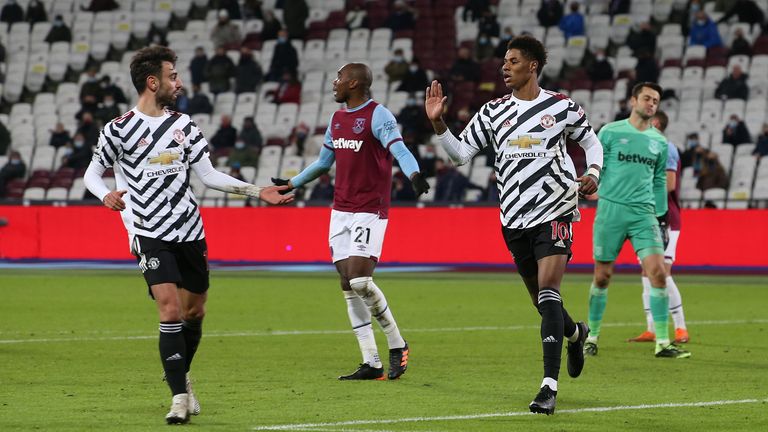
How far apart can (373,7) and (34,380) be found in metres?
25.1

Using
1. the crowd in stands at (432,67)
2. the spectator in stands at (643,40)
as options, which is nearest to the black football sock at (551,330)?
the crowd in stands at (432,67)

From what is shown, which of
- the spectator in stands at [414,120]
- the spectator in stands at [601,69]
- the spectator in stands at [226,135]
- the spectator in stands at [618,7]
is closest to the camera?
the spectator in stands at [414,120]

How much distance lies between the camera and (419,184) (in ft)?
30.7

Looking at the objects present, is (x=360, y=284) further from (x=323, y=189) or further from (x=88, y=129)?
(x=88, y=129)

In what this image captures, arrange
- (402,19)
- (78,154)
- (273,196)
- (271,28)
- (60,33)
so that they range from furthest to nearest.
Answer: (60,33) → (271,28) → (402,19) → (78,154) → (273,196)

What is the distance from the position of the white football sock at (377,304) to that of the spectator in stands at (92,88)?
2320cm

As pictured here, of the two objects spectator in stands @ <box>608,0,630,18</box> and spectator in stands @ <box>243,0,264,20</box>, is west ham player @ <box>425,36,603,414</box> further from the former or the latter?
spectator in stands @ <box>243,0,264,20</box>

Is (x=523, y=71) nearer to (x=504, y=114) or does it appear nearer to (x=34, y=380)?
(x=504, y=114)

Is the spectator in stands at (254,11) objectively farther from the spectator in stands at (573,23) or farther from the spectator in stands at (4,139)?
the spectator in stands at (573,23)

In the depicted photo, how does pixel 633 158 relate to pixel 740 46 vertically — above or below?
below

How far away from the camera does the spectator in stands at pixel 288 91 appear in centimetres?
3228

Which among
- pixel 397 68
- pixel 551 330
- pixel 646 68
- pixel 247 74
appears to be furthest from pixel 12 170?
pixel 551 330

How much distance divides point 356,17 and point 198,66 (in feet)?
13.5

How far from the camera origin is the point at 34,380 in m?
10.3
